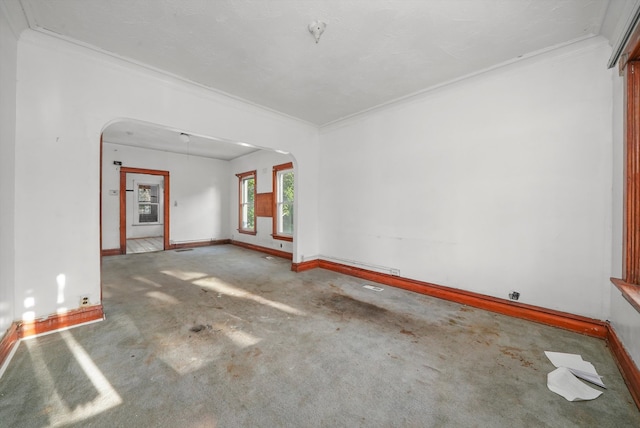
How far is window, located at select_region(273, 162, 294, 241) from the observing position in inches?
240

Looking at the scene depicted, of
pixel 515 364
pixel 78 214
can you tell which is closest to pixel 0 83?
pixel 78 214

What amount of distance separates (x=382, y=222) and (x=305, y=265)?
1.75m

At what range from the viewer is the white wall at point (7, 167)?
1.90 metres

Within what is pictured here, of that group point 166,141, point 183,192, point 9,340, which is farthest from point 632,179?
point 183,192

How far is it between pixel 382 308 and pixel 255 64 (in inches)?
128

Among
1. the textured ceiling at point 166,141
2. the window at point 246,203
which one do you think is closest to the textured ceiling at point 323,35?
the textured ceiling at point 166,141

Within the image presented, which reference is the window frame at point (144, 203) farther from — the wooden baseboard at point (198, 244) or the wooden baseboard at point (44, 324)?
the wooden baseboard at point (44, 324)

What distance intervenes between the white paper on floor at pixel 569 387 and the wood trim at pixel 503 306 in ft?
2.85

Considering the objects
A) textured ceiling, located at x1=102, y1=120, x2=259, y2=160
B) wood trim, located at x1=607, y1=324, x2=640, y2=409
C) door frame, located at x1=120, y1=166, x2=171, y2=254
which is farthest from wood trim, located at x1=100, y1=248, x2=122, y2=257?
wood trim, located at x1=607, y1=324, x2=640, y2=409

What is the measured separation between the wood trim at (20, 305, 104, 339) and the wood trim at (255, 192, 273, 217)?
411 cm

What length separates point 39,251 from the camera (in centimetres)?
231

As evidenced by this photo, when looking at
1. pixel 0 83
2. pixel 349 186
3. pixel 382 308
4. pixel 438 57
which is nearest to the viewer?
pixel 0 83

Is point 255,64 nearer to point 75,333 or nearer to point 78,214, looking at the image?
point 78,214

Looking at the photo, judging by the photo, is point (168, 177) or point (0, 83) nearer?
point (0, 83)
